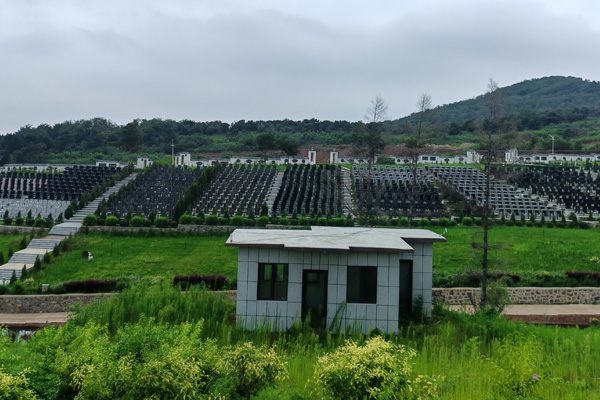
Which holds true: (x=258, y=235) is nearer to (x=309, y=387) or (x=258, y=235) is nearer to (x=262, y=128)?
(x=309, y=387)

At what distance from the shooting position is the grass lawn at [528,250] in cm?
1677

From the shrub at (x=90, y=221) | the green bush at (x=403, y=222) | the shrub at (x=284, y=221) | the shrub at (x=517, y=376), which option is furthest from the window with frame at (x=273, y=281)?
the shrub at (x=90, y=221)

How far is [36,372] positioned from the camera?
18.5ft

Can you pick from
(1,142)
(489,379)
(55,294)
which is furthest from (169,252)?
(1,142)

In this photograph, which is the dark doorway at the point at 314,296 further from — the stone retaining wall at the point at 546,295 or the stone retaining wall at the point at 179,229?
the stone retaining wall at the point at 179,229

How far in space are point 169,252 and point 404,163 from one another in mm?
31109

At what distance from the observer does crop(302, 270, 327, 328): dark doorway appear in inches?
367

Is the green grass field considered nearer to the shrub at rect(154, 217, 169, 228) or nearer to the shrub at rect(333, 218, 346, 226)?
the shrub at rect(154, 217, 169, 228)

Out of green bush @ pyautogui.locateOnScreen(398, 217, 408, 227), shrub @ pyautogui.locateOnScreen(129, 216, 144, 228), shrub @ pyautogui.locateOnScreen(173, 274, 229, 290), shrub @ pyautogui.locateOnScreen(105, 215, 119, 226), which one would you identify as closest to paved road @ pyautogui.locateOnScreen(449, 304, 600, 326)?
shrub @ pyautogui.locateOnScreen(173, 274, 229, 290)

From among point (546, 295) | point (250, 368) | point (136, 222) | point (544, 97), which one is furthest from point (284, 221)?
point (544, 97)

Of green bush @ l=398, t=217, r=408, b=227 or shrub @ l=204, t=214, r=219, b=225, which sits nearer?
green bush @ l=398, t=217, r=408, b=227

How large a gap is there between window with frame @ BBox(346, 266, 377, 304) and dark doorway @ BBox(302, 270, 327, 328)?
21.0 inches

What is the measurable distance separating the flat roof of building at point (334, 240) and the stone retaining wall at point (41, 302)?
6.17m

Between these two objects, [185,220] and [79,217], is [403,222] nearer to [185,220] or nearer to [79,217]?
[185,220]
